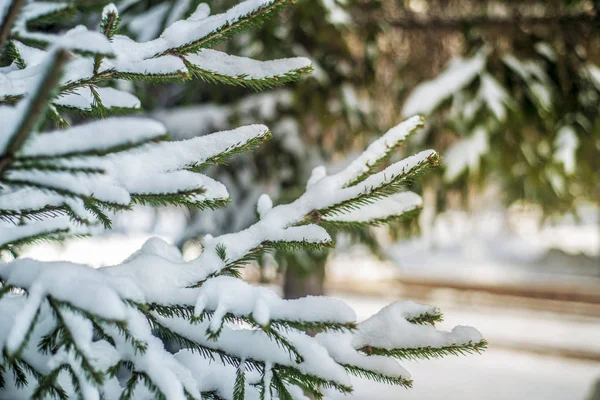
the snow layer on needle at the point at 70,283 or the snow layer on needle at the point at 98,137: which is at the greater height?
the snow layer on needle at the point at 98,137

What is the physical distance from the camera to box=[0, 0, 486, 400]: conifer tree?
35.6 inches

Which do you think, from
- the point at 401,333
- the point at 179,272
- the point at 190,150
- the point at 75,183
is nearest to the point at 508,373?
the point at 401,333

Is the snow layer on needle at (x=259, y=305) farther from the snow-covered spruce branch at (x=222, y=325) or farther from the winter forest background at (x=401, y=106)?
the winter forest background at (x=401, y=106)

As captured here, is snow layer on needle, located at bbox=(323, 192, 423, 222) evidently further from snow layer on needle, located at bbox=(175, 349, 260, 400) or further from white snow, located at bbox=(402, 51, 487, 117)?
white snow, located at bbox=(402, 51, 487, 117)

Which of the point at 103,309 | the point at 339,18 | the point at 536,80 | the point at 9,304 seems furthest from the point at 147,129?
the point at 536,80

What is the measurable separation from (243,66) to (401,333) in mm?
649

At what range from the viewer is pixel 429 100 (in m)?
3.57

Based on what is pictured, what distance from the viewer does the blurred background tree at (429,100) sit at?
144 inches

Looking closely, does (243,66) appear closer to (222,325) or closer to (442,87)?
(222,325)

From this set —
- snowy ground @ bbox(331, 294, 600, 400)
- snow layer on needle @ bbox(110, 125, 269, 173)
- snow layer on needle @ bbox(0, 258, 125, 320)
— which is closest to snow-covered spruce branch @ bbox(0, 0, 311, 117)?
snow layer on needle @ bbox(110, 125, 269, 173)

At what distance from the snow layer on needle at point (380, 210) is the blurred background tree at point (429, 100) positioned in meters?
2.16

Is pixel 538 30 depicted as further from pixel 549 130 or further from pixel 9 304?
pixel 9 304

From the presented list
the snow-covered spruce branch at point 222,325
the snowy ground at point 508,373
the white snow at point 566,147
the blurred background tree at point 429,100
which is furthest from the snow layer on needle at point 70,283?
the snowy ground at point 508,373

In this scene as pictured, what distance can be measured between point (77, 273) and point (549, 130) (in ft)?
12.7
